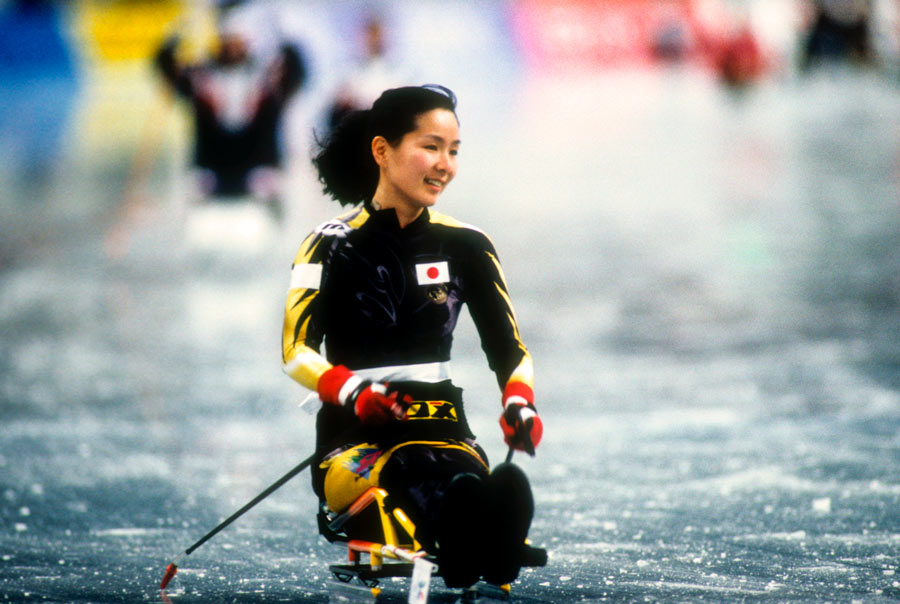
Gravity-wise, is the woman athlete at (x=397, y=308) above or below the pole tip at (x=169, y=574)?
above

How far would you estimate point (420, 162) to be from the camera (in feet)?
11.0

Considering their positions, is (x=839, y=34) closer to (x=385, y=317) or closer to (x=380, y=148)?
(x=380, y=148)

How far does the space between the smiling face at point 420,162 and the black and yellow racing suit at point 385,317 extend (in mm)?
60

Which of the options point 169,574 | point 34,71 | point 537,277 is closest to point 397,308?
point 169,574

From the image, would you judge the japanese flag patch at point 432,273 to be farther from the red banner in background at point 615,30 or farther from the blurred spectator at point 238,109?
the red banner in background at point 615,30

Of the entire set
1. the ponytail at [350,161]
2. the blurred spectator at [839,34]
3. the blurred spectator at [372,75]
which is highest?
the blurred spectator at [839,34]

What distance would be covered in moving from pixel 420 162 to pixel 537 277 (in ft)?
21.4

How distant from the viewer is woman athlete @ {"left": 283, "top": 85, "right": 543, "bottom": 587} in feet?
10.7

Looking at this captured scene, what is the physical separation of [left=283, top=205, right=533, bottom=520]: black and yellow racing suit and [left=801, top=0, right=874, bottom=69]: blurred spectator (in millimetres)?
15766

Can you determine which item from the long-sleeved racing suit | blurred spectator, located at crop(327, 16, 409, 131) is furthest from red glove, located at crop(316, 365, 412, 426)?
blurred spectator, located at crop(327, 16, 409, 131)

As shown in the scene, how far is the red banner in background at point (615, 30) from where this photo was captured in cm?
1900

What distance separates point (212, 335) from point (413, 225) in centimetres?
502

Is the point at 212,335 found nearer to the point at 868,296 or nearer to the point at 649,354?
the point at 649,354

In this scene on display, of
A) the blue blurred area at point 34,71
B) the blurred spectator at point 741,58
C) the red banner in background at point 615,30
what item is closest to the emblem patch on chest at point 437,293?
the blue blurred area at point 34,71
